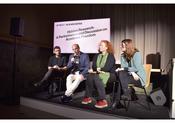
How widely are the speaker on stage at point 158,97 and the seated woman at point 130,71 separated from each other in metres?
0.35

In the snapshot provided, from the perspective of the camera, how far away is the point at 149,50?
429cm

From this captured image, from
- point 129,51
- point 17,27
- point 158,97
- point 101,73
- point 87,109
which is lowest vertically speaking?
point 87,109

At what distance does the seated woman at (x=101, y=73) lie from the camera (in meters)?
3.42

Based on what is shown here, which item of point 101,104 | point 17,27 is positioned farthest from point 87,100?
point 17,27

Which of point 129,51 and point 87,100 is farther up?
point 129,51

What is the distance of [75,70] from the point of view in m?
4.01

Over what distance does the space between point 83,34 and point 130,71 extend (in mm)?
1209

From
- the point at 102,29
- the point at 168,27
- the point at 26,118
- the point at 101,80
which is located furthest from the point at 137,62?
the point at 26,118

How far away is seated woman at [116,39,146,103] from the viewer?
3217mm

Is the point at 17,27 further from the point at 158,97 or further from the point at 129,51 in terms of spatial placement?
the point at 158,97

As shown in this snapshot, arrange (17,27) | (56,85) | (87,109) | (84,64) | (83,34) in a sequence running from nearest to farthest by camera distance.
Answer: (87,109)
(84,64)
(83,34)
(17,27)
(56,85)

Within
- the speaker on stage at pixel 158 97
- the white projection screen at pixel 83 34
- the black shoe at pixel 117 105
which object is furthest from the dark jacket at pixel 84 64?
the speaker on stage at pixel 158 97

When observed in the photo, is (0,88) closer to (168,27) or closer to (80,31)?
(80,31)
